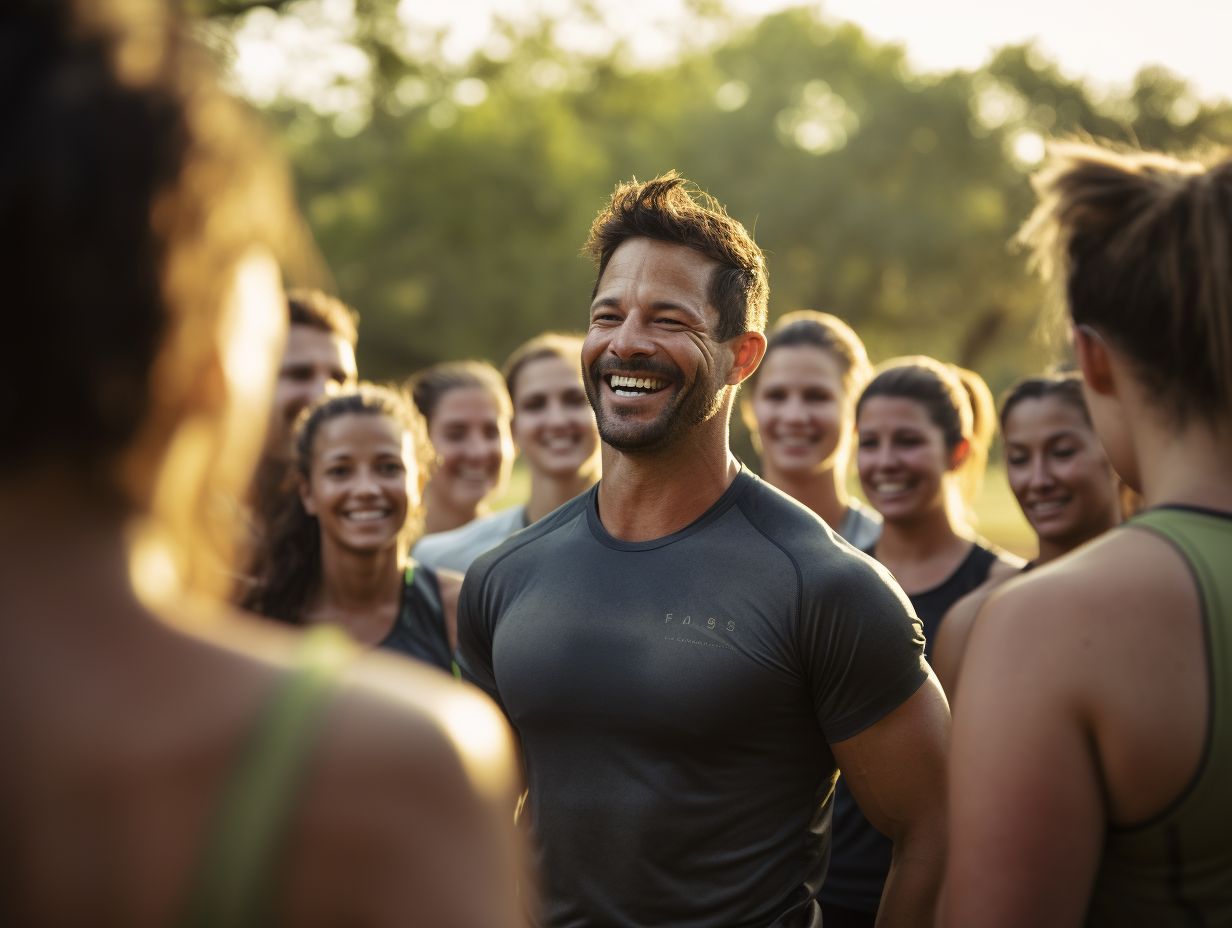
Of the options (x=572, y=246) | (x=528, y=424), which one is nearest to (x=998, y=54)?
(x=572, y=246)

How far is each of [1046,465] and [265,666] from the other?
4.86m

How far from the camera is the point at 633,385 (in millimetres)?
3854

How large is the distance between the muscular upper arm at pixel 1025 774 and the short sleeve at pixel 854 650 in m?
1.14

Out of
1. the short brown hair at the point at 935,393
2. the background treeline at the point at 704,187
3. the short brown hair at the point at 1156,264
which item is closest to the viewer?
the short brown hair at the point at 1156,264

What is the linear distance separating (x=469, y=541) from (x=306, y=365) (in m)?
1.24

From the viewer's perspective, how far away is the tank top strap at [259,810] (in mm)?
1233

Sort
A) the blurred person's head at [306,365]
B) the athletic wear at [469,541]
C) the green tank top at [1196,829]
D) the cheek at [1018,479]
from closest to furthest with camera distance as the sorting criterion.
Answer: the green tank top at [1196,829]
the cheek at [1018,479]
the athletic wear at [469,541]
the blurred person's head at [306,365]

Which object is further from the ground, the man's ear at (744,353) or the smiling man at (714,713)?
the man's ear at (744,353)

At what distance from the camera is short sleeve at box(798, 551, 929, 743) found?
10.6 feet

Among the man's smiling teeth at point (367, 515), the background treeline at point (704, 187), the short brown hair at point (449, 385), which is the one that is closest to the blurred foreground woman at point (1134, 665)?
the man's smiling teeth at point (367, 515)

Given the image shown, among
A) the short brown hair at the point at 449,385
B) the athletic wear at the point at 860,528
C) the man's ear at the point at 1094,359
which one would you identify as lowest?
the athletic wear at the point at 860,528

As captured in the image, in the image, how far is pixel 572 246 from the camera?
34125 millimetres

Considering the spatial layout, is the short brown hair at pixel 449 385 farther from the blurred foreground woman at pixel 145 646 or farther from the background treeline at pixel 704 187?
the background treeline at pixel 704 187

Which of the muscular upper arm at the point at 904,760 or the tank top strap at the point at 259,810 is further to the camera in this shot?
the muscular upper arm at the point at 904,760
